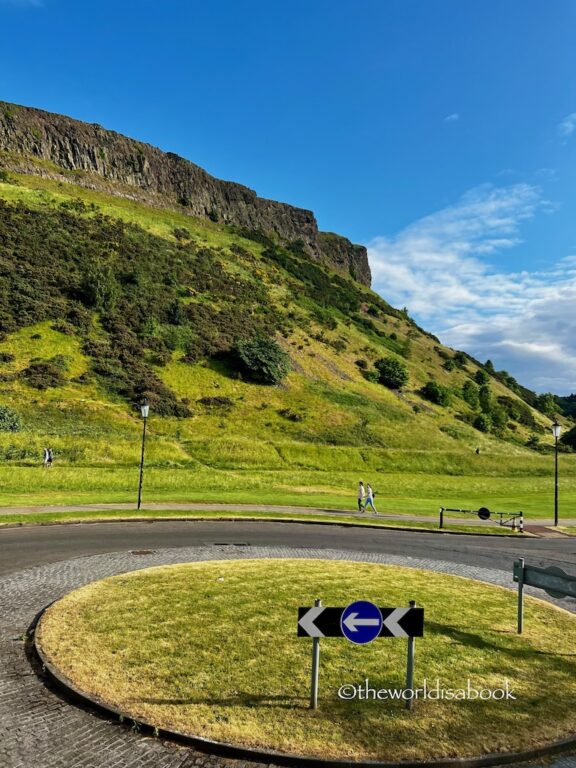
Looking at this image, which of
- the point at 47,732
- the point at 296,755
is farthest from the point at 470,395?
the point at 47,732

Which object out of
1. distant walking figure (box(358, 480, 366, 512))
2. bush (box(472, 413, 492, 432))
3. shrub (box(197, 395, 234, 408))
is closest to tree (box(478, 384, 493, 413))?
bush (box(472, 413, 492, 432))

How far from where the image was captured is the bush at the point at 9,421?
125 feet

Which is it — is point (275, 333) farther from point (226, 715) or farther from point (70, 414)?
point (226, 715)

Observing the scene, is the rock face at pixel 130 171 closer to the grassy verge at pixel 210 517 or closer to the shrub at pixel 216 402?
the shrub at pixel 216 402

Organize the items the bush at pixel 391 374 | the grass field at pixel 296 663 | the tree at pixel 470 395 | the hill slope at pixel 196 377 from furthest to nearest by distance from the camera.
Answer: the tree at pixel 470 395 → the bush at pixel 391 374 → the hill slope at pixel 196 377 → the grass field at pixel 296 663

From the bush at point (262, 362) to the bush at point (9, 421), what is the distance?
100 feet

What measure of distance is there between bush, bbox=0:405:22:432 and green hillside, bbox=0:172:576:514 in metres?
0.17

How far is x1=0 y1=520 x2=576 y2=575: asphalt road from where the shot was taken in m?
15.8

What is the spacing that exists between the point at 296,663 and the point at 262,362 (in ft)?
189

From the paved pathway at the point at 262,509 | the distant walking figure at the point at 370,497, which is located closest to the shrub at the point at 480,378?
the paved pathway at the point at 262,509

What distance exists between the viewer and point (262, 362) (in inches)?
2544

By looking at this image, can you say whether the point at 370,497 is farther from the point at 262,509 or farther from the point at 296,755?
the point at 296,755

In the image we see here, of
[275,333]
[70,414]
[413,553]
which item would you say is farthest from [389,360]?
[413,553]

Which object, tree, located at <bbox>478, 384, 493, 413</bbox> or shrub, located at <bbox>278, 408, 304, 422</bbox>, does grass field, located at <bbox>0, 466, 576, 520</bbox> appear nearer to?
shrub, located at <bbox>278, 408, 304, 422</bbox>
